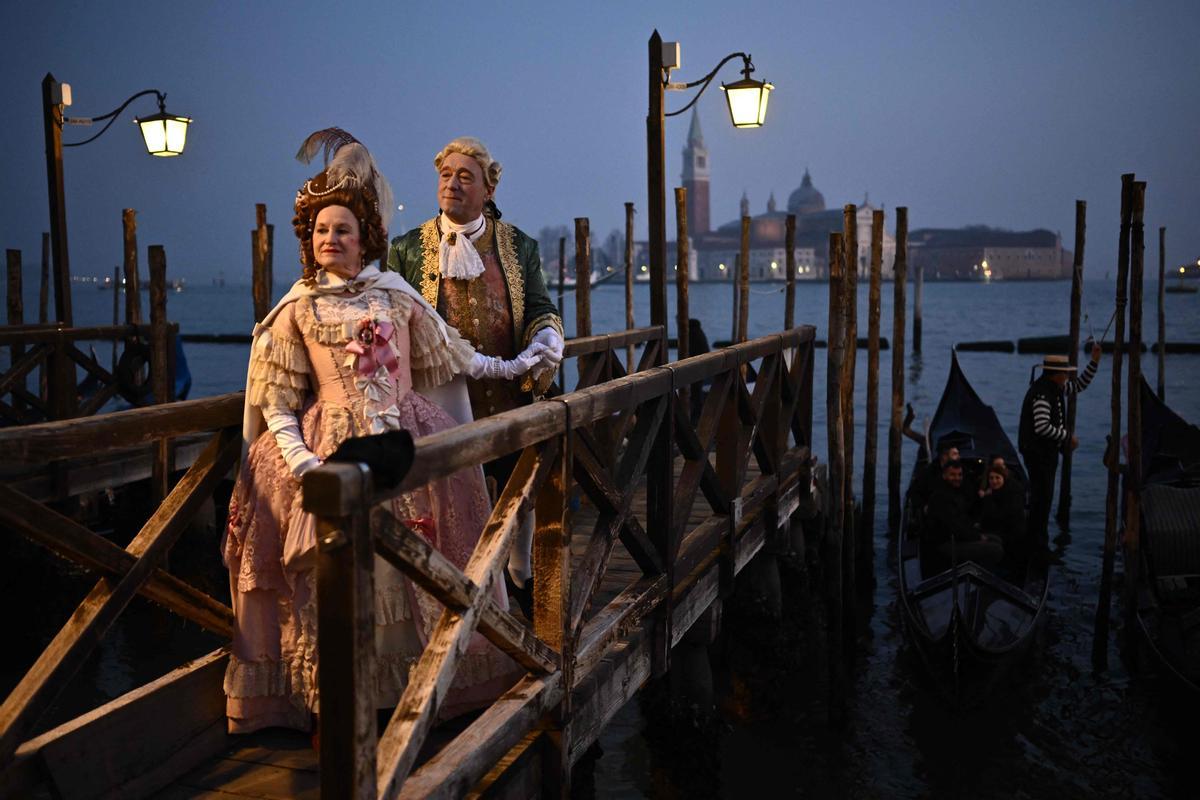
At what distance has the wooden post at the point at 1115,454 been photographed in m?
6.34

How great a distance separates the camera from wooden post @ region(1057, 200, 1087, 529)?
9.78 metres

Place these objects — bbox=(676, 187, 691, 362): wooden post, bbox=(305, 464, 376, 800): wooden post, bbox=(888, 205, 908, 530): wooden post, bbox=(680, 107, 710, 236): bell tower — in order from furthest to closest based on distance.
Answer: bbox=(680, 107, 710, 236): bell tower, bbox=(888, 205, 908, 530): wooden post, bbox=(676, 187, 691, 362): wooden post, bbox=(305, 464, 376, 800): wooden post

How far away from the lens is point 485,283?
3559 millimetres

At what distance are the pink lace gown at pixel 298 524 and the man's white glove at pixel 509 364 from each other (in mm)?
395

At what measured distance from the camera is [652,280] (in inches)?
279

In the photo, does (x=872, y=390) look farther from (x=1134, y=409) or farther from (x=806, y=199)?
(x=806, y=199)

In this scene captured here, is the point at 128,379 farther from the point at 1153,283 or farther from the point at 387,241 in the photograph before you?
the point at 1153,283

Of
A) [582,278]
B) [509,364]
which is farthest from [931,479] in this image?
[509,364]

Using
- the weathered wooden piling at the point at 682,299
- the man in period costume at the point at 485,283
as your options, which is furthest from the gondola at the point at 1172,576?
the man in period costume at the point at 485,283

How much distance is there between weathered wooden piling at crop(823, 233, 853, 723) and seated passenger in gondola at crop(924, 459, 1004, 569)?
0.56 metres

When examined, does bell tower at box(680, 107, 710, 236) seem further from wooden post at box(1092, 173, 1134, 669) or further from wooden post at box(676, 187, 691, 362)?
wooden post at box(1092, 173, 1134, 669)

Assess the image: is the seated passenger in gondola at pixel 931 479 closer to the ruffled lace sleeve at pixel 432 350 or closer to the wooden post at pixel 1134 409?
the wooden post at pixel 1134 409

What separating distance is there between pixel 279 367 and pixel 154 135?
20.5ft

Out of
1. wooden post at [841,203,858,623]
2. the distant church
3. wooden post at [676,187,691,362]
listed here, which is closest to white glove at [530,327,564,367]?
wooden post at [841,203,858,623]
